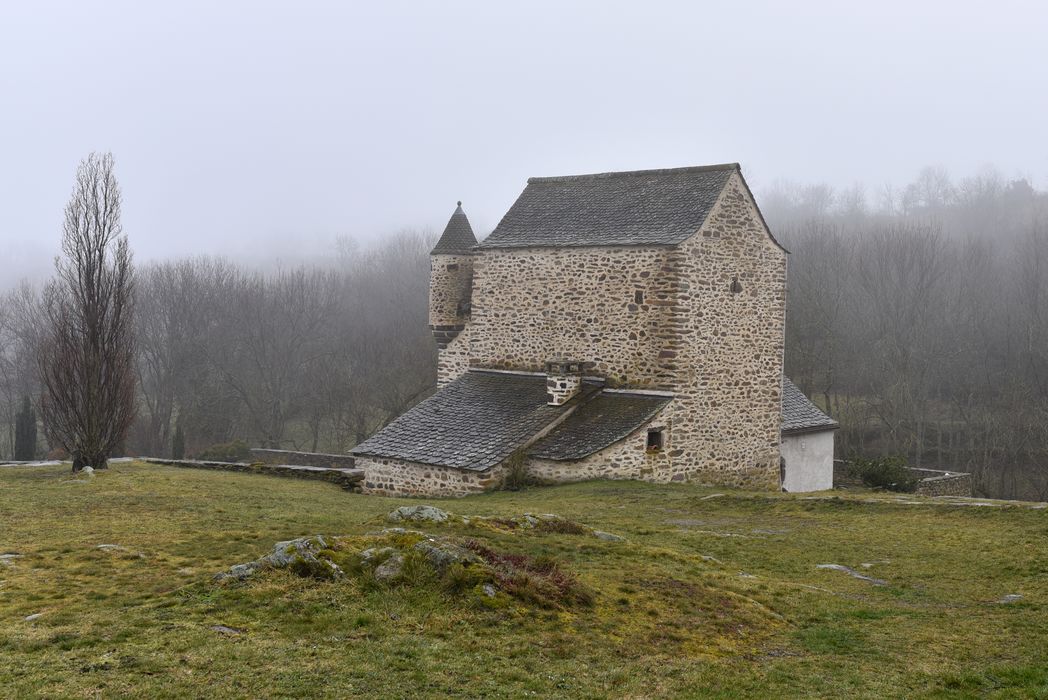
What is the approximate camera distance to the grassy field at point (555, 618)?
24.2 feet

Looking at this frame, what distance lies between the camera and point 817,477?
29906mm

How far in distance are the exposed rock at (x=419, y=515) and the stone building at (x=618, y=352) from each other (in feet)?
28.5

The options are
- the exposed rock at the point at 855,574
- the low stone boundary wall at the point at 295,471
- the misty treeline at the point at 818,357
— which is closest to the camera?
the exposed rock at the point at 855,574

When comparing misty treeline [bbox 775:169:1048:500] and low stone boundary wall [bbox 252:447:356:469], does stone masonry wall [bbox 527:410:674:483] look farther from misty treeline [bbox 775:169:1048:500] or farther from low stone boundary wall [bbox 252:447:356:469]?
misty treeline [bbox 775:169:1048:500]

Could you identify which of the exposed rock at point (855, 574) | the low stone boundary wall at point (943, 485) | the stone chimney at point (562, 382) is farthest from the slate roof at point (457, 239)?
the exposed rock at point (855, 574)

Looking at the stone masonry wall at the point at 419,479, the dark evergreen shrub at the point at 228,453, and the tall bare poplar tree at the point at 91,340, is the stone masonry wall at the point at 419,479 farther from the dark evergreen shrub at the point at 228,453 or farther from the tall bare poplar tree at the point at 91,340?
the dark evergreen shrub at the point at 228,453

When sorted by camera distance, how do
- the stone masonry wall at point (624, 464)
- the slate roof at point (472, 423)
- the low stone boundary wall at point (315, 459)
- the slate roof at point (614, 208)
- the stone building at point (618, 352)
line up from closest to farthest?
the stone masonry wall at point (624, 464)
the slate roof at point (472, 423)
the stone building at point (618, 352)
the slate roof at point (614, 208)
the low stone boundary wall at point (315, 459)

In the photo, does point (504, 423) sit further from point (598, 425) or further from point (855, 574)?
point (855, 574)

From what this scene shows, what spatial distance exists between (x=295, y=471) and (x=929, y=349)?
3732 cm

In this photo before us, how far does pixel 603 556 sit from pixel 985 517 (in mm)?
7183

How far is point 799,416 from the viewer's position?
95.1ft

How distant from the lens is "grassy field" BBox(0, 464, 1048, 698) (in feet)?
24.2

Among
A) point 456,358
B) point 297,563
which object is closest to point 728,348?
point 456,358

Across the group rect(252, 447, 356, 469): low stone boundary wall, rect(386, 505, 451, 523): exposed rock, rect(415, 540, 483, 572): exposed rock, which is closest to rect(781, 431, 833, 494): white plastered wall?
rect(252, 447, 356, 469): low stone boundary wall
